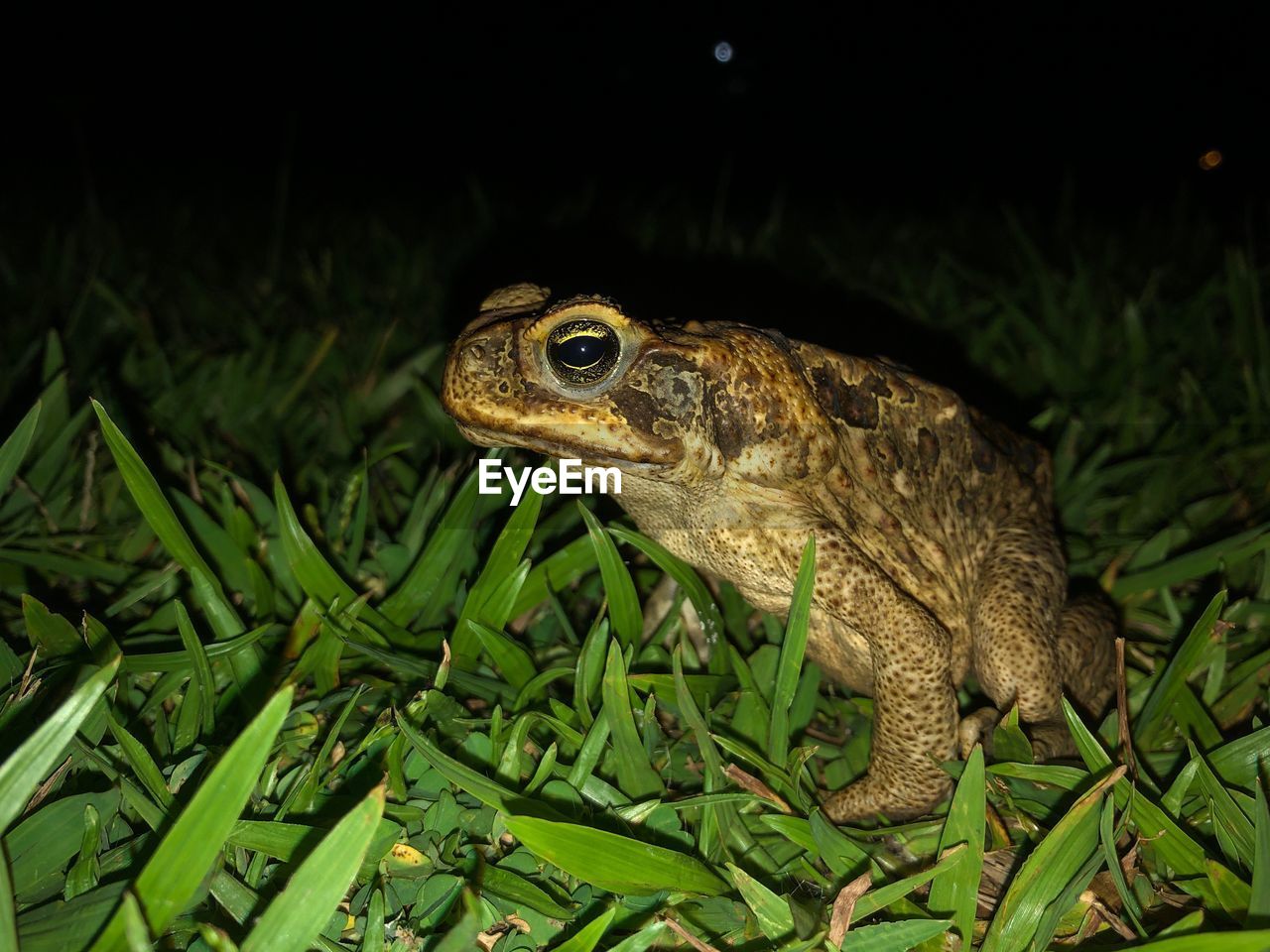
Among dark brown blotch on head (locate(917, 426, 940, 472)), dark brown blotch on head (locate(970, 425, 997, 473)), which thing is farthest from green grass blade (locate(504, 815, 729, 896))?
dark brown blotch on head (locate(970, 425, 997, 473))

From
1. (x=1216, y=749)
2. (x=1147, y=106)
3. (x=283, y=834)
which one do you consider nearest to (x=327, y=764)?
(x=283, y=834)

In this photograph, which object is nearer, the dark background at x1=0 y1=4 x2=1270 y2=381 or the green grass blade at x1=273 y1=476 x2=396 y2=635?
the green grass blade at x1=273 y1=476 x2=396 y2=635

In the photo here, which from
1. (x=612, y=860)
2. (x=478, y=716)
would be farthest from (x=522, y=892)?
(x=478, y=716)

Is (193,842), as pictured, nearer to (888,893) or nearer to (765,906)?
(765,906)

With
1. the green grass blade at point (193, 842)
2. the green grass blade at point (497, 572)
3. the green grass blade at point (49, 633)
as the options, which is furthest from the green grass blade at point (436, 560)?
the green grass blade at point (193, 842)

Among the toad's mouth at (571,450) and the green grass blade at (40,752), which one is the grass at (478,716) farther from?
the toad's mouth at (571,450)

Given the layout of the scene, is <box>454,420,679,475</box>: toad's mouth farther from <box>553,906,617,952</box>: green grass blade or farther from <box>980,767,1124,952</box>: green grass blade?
<box>980,767,1124,952</box>: green grass blade
